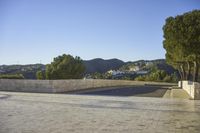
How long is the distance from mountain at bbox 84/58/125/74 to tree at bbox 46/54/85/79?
146 ft

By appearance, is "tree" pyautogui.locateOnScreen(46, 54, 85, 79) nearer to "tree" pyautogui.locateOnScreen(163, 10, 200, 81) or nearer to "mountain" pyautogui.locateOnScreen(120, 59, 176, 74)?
"mountain" pyautogui.locateOnScreen(120, 59, 176, 74)

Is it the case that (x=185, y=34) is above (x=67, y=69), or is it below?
above

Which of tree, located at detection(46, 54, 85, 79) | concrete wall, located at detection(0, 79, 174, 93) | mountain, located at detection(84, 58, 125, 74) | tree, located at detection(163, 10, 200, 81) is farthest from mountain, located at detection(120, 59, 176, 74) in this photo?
concrete wall, located at detection(0, 79, 174, 93)

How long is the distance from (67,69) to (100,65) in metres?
60.7

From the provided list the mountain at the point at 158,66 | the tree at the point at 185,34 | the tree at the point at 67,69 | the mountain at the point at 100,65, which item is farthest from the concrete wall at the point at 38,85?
the mountain at the point at 100,65

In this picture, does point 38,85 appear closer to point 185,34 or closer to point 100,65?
point 185,34

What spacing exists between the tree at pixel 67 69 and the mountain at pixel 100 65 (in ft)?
146

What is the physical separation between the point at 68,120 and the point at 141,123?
192cm

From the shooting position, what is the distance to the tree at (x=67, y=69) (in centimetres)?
5731

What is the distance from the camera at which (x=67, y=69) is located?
5759 centimetres

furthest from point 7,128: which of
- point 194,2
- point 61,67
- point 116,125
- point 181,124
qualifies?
point 61,67

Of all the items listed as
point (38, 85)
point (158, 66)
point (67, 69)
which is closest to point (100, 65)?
point (158, 66)

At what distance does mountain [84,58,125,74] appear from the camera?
110 m

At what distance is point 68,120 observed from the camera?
8.38 metres
